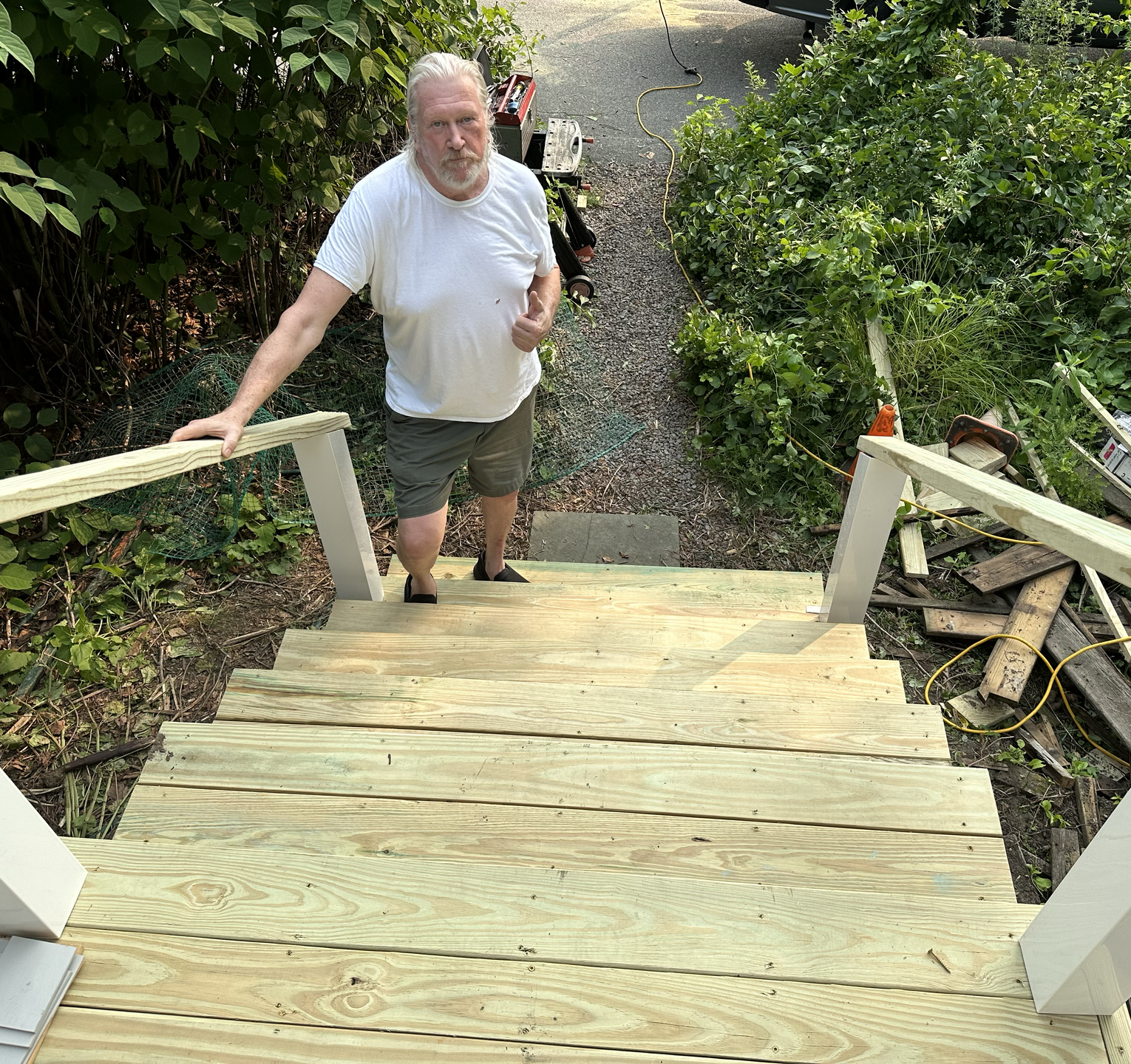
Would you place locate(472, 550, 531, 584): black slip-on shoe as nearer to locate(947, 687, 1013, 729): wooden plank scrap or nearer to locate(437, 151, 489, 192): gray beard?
locate(437, 151, 489, 192): gray beard

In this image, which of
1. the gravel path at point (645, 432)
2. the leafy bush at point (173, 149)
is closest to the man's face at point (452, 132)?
the leafy bush at point (173, 149)

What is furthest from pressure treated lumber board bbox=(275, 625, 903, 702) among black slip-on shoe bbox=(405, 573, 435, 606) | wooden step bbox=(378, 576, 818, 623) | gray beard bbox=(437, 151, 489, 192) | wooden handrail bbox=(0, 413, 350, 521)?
gray beard bbox=(437, 151, 489, 192)

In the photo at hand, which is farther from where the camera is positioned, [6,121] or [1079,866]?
[6,121]

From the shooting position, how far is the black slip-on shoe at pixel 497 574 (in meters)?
3.08

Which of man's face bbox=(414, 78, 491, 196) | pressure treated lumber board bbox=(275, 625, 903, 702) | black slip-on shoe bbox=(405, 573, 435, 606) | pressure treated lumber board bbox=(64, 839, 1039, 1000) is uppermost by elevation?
man's face bbox=(414, 78, 491, 196)

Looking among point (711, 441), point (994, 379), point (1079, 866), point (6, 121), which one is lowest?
point (711, 441)

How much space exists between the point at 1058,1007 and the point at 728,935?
45cm

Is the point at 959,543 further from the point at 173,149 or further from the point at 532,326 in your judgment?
the point at 173,149

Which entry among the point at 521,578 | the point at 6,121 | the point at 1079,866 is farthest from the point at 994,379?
A: the point at 6,121

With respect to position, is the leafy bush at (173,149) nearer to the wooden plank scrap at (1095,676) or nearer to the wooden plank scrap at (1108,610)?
the wooden plank scrap at (1095,676)

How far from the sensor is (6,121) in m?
2.45

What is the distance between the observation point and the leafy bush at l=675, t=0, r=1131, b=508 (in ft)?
12.6

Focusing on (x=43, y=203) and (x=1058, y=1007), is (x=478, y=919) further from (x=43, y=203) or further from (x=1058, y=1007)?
(x=43, y=203)

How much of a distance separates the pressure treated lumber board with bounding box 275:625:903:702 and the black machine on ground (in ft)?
7.86
